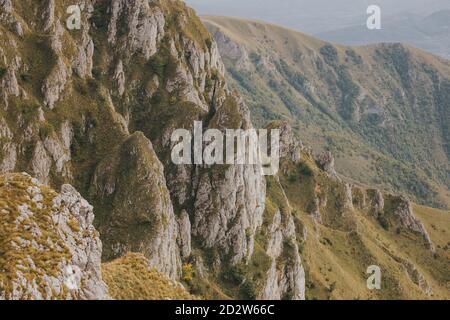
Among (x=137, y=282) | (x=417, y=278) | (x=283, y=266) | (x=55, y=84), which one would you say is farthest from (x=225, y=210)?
(x=417, y=278)

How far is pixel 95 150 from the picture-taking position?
385 ft

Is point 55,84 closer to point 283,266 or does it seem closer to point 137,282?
point 283,266

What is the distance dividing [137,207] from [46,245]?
69179 millimetres

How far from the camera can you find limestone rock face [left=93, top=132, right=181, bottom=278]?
317 ft

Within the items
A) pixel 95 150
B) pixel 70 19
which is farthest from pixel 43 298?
pixel 70 19

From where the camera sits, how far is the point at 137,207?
334ft

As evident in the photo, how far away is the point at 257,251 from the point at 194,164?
2921 cm

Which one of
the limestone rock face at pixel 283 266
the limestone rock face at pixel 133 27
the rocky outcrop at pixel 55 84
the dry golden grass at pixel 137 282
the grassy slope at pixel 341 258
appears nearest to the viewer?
the dry golden grass at pixel 137 282

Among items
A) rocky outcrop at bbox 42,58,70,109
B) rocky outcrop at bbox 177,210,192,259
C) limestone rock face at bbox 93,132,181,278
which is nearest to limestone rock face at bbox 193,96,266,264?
rocky outcrop at bbox 177,210,192,259

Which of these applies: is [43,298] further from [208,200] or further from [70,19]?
[70,19]

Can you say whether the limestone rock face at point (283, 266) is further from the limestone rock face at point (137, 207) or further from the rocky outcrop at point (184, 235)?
the limestone rock face at point (137, 207)

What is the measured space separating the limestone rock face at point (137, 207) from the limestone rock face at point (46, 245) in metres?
58.9

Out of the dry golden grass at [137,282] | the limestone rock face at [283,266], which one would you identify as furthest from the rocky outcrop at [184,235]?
the dry golden grass at [137,282]

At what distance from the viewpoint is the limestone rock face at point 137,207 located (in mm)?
96750
